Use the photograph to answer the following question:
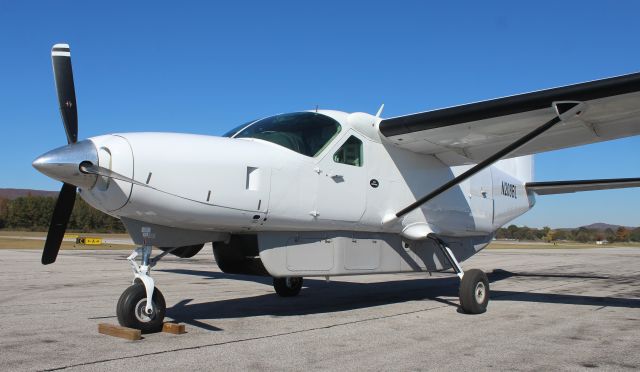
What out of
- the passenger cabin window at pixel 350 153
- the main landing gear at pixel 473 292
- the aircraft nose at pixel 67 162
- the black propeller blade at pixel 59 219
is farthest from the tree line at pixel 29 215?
the aircraft nose at pixel 67 162

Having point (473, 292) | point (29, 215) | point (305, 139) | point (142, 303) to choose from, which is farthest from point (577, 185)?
point (29, 215)

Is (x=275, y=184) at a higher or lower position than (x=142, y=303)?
higher

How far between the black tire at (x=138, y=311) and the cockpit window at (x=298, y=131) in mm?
2633

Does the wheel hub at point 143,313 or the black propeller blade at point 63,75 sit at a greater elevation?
the black propeller blade at point 63,75

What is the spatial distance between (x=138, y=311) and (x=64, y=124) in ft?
8.21

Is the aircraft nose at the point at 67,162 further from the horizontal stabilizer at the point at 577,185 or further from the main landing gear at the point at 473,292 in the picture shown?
the horizontal stabilizer at the point at 577,185

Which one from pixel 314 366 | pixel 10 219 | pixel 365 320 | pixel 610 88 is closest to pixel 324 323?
pixel 365 320

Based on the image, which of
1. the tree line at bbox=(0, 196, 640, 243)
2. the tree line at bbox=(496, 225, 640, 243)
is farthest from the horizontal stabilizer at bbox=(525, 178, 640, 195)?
the tree line at bbox=(496, 225, 640, 243)

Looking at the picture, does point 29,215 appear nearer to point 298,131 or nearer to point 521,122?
point 298,131

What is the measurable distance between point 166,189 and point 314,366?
2.60 m

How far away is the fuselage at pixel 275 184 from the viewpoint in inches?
236

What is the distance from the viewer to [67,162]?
219 inches

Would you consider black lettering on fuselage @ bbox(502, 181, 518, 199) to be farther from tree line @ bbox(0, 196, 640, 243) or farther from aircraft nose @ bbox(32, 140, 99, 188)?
tree line @ bbox(0, 196, 640, 243)

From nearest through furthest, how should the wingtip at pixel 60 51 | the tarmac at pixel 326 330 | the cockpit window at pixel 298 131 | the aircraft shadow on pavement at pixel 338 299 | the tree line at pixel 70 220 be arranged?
the tarmac at pixel 326 330
the wingtip at pixel 60 51
the cockpit window at pixel 298 131
the aircraft shadow on pavement at pixel 338 299
the tree line at pixel 70 220
